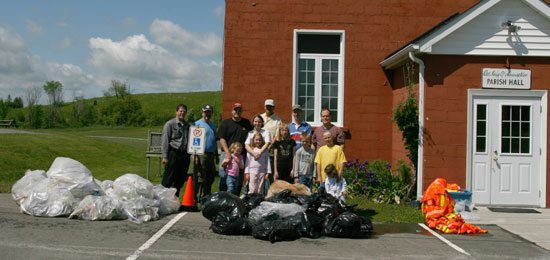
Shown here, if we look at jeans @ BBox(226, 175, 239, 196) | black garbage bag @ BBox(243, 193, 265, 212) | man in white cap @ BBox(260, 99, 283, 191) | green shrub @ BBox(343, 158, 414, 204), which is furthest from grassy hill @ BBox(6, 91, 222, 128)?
black garbage bag @ BBox(243, 193, 265, 212)

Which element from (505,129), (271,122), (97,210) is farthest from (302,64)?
(97,210)

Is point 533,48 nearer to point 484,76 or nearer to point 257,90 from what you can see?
point 484,76

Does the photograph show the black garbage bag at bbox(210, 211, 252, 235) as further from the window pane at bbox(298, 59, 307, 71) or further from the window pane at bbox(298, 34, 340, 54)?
the window pane at bbox(298, 34, 340, 54)

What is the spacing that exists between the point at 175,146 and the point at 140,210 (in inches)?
65.0

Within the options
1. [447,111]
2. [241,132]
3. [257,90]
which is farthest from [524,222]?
[257,90]

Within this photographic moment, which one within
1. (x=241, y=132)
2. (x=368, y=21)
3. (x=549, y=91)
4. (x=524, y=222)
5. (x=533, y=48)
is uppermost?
(x=368, y=21)

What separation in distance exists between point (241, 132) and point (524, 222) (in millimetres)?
5503

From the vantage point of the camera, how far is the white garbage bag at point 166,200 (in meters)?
8.53

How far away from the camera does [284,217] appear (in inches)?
287

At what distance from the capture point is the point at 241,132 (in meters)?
9.10

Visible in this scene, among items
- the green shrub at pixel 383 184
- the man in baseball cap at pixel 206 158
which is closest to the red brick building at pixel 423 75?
the green shrub at pixel 383 184

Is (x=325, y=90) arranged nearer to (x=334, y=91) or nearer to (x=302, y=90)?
(x=334, y=91)

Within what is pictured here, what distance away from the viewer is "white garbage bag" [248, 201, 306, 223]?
7.29 meters

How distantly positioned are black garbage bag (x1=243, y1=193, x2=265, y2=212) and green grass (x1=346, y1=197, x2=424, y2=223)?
2171 mm
